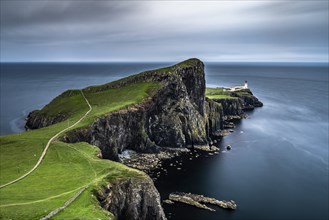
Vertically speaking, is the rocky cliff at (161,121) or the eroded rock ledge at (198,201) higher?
the rocky cliff at (161,121)

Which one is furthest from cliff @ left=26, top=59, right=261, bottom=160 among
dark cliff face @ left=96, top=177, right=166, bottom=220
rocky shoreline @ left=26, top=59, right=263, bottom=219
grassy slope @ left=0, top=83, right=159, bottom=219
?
dark cliff face @ left=96, top=177, right=166, bottom=220

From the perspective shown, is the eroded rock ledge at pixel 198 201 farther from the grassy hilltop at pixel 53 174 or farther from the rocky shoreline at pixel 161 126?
the grassy hilltop at pixel 53 174

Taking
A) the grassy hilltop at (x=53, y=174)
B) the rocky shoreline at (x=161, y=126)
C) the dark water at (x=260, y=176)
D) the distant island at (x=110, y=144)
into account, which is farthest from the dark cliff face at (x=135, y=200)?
the rocky shoreline at (x=161, y=126)

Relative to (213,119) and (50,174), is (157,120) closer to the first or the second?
(213,119)

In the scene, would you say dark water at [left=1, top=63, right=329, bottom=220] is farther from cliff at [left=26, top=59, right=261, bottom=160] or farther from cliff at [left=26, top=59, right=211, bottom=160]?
cliff at [left=26, top=59, right=211, bottom=160]

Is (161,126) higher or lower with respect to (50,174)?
lower

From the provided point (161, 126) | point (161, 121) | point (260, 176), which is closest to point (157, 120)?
point (161, 121)

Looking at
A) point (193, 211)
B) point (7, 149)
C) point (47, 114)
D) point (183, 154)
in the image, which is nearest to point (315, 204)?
point (193, 211)
